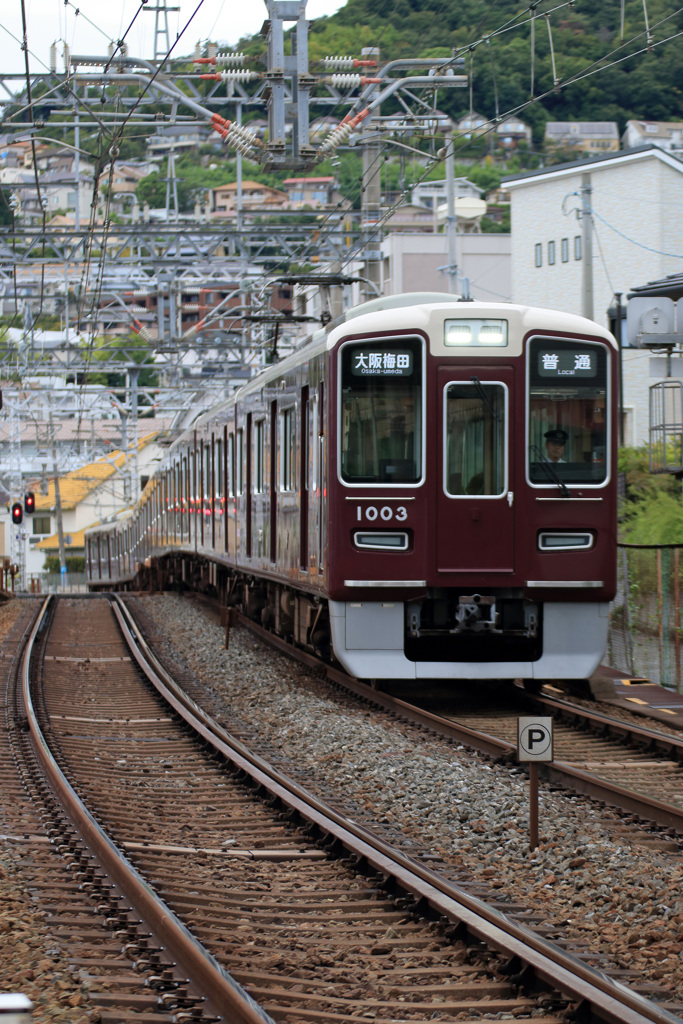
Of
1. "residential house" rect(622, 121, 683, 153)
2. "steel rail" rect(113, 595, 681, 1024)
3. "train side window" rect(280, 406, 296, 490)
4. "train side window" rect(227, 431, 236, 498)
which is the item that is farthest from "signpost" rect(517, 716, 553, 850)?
"residential house" rect(622, 121, 683, 153)

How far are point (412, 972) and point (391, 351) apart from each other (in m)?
6.22

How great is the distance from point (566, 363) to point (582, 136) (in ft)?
181

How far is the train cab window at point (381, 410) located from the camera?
9.91 metres

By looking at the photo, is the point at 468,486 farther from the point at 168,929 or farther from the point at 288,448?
the point at 168,929

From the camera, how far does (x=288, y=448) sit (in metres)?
12.4

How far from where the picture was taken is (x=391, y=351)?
993 cm

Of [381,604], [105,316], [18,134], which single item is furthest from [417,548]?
[105,316]

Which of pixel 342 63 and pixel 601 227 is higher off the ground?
pixel 601 227

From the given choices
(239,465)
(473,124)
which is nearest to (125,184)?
(473,124)

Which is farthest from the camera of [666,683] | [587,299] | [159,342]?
[159,342]

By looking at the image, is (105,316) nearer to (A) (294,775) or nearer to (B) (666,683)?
(B) (666,683)

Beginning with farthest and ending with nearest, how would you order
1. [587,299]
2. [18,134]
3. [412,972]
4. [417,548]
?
[587,299] < [18,134] < [417,548] < [412,972]

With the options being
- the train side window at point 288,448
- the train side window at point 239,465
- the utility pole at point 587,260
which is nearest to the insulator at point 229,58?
the train side window at point 239,465

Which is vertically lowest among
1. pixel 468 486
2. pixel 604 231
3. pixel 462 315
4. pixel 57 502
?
pixel 57 502
